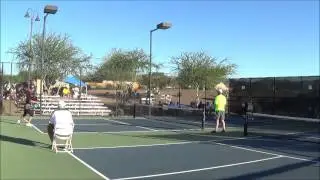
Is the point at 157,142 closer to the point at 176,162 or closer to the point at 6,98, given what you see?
the point at 176,162

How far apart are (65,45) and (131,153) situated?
28.2m

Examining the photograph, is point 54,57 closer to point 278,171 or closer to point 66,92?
point 66,92

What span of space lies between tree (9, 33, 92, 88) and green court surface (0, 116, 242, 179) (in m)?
15.8

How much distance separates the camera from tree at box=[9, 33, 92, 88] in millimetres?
37031

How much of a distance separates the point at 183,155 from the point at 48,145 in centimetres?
371

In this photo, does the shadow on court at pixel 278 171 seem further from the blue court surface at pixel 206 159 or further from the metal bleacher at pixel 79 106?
the metal bleacher at pixel 79 106

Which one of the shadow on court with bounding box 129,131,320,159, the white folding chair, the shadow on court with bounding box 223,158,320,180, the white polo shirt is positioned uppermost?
the white polo shirt

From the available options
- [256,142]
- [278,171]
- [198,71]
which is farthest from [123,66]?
[278,171]

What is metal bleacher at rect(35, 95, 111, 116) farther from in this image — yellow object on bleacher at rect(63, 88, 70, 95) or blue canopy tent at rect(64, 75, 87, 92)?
blue canopy tent at rect(64, 75, 87, 92)

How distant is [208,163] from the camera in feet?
39.2

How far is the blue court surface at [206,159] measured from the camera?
10523 millimetres

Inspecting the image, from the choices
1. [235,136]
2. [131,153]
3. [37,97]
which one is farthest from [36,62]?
[131,153]

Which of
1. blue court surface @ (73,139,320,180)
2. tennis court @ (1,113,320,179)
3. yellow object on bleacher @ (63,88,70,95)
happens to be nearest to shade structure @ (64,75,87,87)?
yellow object on bleacher @ (63,88,70,95)

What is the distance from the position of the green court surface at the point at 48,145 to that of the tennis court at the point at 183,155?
0.07 feet
